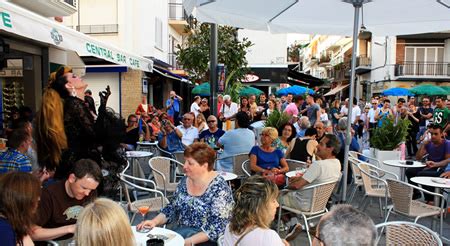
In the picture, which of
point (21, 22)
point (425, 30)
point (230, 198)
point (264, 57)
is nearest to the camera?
point (230, 198)

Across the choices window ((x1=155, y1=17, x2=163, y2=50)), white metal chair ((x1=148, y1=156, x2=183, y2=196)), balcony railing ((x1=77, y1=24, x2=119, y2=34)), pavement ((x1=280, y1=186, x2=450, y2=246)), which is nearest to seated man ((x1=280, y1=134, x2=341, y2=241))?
pavement ((x1=280, y1=186, x2=450, y2=246))

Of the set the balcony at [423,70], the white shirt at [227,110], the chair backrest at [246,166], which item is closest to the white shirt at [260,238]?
the chair backrest at [246,166]

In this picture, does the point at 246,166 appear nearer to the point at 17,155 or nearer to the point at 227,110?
the point at 17,155

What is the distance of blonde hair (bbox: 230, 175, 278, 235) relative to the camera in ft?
8.35

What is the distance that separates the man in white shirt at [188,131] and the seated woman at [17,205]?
497 centimetres

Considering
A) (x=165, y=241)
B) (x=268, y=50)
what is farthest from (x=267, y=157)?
(x=268, y=50)

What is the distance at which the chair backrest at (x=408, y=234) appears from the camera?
3.06 meters

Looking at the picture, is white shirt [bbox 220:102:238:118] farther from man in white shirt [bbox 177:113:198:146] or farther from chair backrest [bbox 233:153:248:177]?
chair backrest [bbox 233:153:248:177]

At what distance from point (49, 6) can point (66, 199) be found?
24.4 ft

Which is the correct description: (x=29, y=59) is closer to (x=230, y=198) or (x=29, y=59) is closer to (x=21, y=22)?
(x=21, y=22)

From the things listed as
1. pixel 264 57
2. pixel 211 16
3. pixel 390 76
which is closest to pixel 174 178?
pixel 211 16

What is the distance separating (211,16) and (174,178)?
264 cm

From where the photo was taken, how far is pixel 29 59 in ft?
31.7

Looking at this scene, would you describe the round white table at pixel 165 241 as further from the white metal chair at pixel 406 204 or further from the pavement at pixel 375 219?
the white metal chair at pixel 406 204
